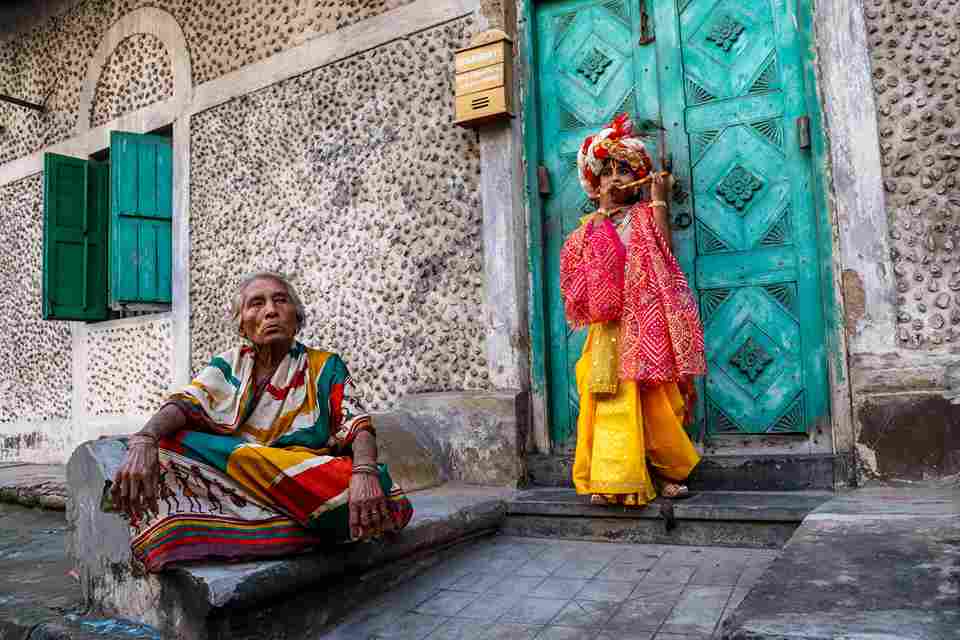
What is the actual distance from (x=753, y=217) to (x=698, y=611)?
217 cm

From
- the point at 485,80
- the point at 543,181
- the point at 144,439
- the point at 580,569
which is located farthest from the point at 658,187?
A: the point at 144,439

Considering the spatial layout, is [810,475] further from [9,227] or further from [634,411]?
[9,227]

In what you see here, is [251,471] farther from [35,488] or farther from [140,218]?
[140,218]

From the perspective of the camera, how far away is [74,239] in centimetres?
673

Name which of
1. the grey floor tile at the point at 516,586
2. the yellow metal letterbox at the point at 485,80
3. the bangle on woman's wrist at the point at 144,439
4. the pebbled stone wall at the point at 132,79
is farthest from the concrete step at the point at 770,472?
the pebbled stone wall at the point at 132,79

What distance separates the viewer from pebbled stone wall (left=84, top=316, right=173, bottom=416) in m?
6.33

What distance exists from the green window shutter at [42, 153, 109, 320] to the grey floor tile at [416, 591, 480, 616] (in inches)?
210

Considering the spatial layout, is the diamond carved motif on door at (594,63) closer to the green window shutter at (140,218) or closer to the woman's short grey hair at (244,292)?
the woman's short grey hair at (244,292)

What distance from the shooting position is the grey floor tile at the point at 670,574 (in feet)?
9.07

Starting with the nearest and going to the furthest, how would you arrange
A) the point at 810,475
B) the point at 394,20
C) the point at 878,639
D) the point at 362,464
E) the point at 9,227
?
the point at 878,639 → the point at 362,464 → the point at 810,475 → the point at 394,20 → the point at 9,227

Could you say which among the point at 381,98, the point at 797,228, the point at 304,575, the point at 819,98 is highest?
the point at 381,98

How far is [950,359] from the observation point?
10.5 feet

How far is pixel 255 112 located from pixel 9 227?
147 inches

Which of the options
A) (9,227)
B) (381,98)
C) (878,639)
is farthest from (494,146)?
(9,227)
